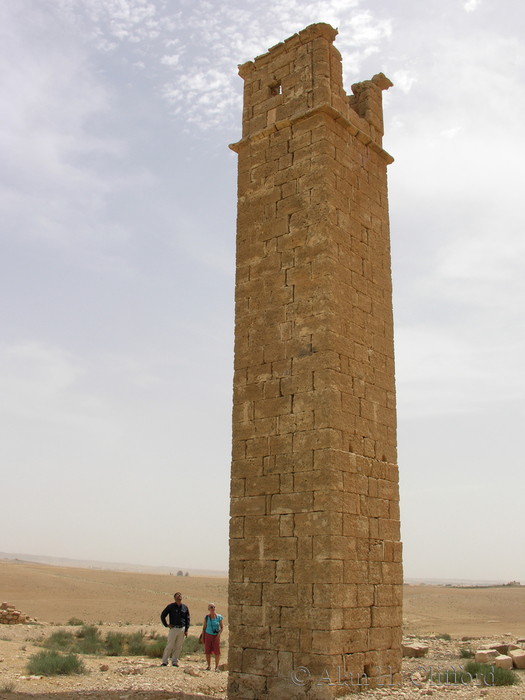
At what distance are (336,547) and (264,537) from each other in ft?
2.91

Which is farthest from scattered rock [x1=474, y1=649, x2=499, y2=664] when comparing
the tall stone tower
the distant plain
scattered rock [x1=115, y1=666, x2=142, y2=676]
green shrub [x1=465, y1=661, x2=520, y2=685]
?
the distant plain

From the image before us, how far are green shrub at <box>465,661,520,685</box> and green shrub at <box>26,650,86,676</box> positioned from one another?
563cm

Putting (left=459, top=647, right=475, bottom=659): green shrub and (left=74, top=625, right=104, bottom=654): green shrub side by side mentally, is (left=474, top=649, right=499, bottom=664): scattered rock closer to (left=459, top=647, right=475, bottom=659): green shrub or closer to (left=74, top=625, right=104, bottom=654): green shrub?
(left=459, top=647, right=475, bottom=659): green shrub

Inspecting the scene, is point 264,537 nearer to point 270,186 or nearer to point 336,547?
point 336,547

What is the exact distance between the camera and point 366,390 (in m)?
7.02

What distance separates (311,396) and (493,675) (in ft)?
15.3

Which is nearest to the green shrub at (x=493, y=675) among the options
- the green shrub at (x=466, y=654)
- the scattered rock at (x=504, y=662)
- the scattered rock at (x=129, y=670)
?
the scattered rock at (x=504, y=662)

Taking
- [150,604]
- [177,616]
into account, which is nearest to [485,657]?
[177,616]

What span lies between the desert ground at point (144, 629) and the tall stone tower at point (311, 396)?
88cm

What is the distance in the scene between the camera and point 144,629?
627 inches

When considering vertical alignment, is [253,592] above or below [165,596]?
above

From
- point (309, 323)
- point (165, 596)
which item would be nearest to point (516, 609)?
point (165, 596)

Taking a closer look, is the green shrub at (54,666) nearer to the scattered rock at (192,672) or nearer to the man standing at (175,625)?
the man standing at (175,625)

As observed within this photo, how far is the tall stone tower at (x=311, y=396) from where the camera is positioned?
238 inches
